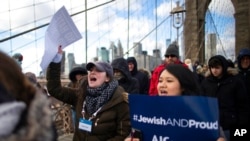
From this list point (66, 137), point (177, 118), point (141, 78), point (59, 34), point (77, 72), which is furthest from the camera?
point (66, 137)

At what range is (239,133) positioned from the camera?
138 inches

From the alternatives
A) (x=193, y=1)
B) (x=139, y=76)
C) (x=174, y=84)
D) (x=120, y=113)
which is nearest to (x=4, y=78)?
(x=174, y=84)

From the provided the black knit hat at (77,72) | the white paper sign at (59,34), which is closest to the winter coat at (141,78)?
the black knit hat at (77,72)

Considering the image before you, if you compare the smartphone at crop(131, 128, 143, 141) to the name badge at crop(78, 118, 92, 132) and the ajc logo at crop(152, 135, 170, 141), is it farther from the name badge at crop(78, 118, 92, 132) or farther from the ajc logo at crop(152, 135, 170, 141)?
the name badge at crop(78, 118, 92, 132)

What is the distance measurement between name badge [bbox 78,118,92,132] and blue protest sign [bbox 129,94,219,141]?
732mm

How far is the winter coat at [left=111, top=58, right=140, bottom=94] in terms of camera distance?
3918mm

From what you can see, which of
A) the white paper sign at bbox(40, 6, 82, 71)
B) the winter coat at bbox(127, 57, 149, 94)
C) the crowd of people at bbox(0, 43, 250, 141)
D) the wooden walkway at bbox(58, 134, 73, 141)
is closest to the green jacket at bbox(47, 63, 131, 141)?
the crowd of people at bbox(0, 43, 250, 141)

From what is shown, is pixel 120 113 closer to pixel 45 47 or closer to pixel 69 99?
→ pixel 69 99

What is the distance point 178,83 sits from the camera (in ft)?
6.27

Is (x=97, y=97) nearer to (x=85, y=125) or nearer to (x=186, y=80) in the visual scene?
(x=85, y=125)

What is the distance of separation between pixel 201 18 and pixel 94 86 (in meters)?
14.2

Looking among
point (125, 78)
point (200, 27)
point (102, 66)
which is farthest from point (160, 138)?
point (200, 27)

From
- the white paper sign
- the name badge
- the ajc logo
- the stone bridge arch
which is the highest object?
the stone bridge arch

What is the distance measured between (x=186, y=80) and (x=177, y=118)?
0.33 metres
